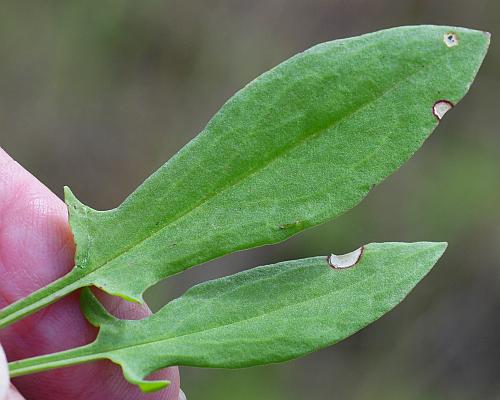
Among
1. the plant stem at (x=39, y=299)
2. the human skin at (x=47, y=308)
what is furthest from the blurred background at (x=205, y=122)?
the plant stem at (x=39, y=299)

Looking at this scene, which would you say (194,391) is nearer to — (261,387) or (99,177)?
(261,387)

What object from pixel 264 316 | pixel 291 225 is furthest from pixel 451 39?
pixel 264 316

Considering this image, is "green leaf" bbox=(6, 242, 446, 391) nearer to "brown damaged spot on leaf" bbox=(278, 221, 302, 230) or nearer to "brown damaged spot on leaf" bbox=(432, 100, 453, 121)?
"brown damaged spot on leaf" bbox=(278, 221, 302, 230)

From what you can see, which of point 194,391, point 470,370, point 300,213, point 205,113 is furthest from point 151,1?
point 300,213

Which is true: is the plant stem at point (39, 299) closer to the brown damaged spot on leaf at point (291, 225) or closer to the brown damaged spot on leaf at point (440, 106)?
the brown damaged spot on leaf at point (291, 225)

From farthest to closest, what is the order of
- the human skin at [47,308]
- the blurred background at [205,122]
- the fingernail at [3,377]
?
the blurred background at [205,122] < the human skin at [47,308] < the fingernail at [3,377]

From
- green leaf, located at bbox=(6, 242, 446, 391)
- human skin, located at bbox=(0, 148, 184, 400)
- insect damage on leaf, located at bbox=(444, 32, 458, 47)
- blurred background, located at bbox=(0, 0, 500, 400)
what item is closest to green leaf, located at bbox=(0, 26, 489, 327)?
insect damage on leaf, located at bbox=(444, 32, 458, 47)
